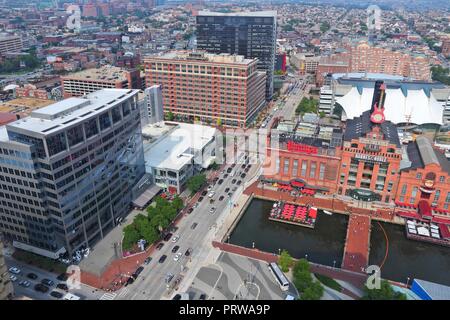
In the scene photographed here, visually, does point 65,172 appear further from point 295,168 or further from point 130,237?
point 295,168

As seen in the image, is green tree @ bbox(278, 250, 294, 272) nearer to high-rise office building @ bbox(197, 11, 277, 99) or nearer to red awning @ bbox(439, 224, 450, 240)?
red awning @ bbox(439, 224, 450, 240)

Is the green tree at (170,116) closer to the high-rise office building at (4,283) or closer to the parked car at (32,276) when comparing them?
the parked car at (32,276)

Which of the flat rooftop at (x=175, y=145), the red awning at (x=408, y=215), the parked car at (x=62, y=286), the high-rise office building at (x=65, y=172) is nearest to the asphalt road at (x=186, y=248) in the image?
the parked car at (x=62, y=286)


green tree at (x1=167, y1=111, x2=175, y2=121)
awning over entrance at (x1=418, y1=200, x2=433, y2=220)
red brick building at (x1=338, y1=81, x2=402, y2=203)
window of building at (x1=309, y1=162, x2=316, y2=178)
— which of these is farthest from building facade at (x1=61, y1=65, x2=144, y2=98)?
awning over entrance at (x1=418, y1=200, x2=433, y2=220)

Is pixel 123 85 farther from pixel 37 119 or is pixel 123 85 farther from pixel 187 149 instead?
pixel 37 119

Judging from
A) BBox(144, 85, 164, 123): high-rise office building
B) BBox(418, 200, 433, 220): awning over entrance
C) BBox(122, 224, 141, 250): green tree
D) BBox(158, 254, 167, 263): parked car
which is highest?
BBox(144, 85, 164, 123): high-rise office building
